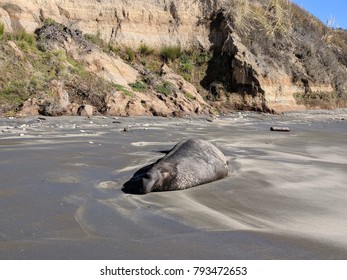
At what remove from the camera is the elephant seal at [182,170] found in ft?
15.4

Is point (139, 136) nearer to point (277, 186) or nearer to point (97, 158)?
point (97, 158)

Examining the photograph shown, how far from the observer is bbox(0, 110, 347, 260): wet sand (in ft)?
9.75

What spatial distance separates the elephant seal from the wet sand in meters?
0.14

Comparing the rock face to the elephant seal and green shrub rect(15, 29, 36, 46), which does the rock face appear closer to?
green shrub rect(15, 29, 36, 46)

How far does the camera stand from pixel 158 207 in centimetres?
409

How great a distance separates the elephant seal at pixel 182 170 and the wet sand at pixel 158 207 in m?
0.14

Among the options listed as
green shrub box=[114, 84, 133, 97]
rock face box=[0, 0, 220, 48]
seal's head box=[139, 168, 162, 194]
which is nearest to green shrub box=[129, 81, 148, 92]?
green shrub box=[114, 84, 133, 97]

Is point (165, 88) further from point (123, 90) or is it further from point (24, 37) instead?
point (24, 37)

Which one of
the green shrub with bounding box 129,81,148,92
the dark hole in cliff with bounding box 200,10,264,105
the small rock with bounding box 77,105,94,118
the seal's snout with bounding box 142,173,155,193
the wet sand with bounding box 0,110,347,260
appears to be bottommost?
the wet sand with bounding box 0,110,347,260

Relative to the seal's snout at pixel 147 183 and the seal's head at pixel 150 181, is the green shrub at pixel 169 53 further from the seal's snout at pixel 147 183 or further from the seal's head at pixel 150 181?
the seal's snout at pixel 147 183

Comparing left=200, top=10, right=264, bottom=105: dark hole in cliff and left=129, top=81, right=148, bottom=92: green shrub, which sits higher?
left=200, top=10, right=264, bottom=105: dark hole in cliff

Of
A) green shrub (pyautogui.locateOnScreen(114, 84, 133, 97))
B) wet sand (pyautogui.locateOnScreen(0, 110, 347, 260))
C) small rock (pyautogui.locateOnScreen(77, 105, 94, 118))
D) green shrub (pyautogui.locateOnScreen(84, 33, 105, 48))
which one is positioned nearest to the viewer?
wet sand (pyautogui.locateOnScreen(0, 110, 347, 260))

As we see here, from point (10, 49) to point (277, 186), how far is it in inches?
466
